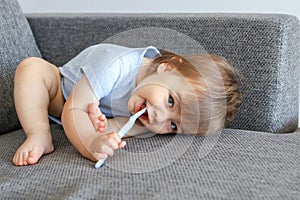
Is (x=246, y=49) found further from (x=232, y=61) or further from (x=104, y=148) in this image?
(x=104, y=148)

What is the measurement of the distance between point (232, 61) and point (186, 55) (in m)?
0.16

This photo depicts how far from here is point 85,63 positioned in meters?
1.08

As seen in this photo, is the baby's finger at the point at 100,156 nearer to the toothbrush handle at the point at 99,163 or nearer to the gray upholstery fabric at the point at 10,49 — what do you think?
the toothbrush handle at the point at 99,163

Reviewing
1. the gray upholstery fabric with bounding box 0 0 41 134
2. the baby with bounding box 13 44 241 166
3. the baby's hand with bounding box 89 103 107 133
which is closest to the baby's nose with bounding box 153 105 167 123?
the baby with bounding box 13 44 241 166

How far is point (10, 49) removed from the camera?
1.19 m

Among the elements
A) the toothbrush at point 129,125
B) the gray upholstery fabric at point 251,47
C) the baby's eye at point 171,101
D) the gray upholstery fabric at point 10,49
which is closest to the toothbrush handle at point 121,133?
the toothbrush at point 129,125

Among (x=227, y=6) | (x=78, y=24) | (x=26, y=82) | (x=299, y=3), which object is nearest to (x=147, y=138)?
(x=26, y=82)

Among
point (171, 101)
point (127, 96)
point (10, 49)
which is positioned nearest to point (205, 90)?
point (171, 101)

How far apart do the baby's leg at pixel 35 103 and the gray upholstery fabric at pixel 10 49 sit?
0.27 ft

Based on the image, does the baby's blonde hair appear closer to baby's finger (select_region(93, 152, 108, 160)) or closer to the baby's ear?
the baby's ear

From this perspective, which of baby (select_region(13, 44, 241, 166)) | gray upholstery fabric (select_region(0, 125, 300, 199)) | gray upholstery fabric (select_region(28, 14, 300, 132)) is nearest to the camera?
gray upholstery fabric (select_region(0, 125, 300, 199))

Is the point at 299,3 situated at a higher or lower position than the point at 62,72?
higher

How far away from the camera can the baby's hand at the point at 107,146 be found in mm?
850

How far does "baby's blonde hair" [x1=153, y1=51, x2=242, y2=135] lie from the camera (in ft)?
3.19
